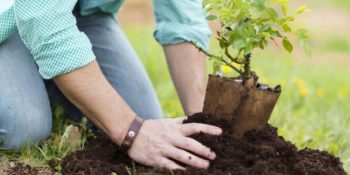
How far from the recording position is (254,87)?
2.65 m

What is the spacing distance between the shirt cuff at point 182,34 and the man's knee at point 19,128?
77 cm

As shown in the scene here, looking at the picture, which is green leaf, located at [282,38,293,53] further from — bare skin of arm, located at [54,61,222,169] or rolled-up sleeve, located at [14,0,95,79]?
rolled-up sleeve, located at [14,0,95,79]

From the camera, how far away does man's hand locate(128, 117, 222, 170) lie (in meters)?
2.56

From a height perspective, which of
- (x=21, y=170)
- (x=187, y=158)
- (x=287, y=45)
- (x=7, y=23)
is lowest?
(x=21, y=170)

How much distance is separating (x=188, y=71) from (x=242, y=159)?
3.14ft

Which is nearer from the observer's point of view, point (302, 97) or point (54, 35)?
point (54, 35)

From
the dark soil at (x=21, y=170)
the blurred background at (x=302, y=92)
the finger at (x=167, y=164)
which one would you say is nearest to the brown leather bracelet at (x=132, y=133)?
the finger at (x=167, y=164)

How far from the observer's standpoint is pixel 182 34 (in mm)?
3432

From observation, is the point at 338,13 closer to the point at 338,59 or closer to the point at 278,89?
the point at 338,59

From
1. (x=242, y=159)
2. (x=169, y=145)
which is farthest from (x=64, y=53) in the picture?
(x=242, y=159)

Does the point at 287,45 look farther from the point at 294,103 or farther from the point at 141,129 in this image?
the point at 294,103

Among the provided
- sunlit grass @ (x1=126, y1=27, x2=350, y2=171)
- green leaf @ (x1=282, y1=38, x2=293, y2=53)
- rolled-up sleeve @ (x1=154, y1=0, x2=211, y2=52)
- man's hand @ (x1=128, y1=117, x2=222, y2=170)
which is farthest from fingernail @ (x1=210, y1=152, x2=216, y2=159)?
sunlit grass @ (x1=126, y1=27, x2=350, y2=171)

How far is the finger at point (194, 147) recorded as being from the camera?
2564mm

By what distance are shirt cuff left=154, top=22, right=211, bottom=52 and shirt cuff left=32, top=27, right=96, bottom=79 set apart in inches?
32.7
